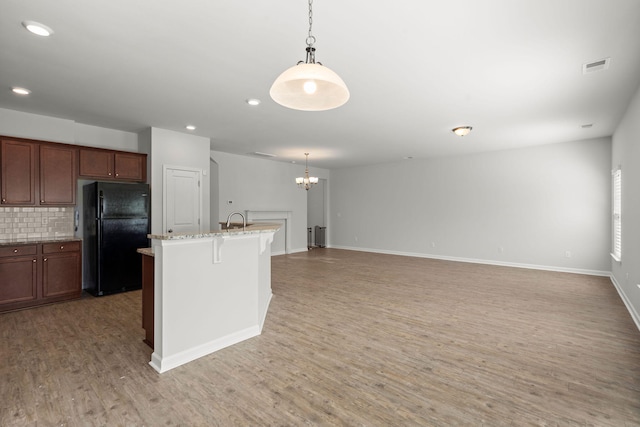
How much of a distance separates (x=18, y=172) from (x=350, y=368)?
5.07 m

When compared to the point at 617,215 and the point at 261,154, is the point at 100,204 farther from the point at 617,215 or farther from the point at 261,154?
the point at 617,215

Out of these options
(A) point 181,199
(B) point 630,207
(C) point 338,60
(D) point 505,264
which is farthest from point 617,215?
(A) point 181,199

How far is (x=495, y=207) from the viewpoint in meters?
7.69

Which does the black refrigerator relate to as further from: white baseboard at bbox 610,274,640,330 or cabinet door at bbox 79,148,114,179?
white baseboard at bbox 610,274,640,330

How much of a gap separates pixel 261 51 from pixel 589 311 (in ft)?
16.8

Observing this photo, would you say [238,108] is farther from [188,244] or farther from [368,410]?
[368,410]

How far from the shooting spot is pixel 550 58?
2.98 metres

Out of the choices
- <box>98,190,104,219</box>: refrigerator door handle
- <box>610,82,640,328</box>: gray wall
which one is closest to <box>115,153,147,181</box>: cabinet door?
<box>98,190,104,219</box>: refrigerator door handle

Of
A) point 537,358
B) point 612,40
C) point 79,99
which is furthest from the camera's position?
point 79,99

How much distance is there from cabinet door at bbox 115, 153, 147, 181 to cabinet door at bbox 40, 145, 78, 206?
590 millimetres

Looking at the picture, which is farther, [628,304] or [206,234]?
[628,304]

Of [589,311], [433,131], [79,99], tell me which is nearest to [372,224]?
[433,131]

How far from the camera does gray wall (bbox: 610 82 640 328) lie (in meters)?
3.68

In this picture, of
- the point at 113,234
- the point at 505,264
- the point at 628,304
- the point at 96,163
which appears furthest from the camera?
the point at 505,264
